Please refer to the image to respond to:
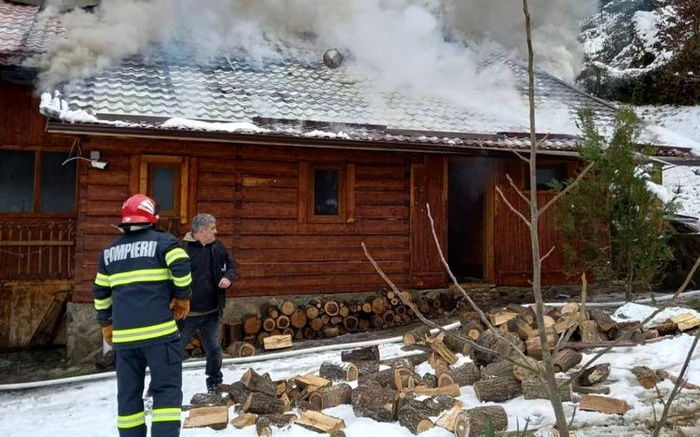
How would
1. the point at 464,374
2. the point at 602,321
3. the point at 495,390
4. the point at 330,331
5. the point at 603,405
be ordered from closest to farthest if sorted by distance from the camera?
1. the point at 603,405
2. the point at 495,390
3. the point at 464,374
4. the point at 602,321
5. the point at 330,331

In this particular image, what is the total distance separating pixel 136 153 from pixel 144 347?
189 inches

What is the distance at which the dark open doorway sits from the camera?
9961 millimetres

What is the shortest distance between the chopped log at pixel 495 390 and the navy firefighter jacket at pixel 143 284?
267cm

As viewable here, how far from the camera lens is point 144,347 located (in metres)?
3.68

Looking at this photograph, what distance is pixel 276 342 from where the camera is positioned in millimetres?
7227

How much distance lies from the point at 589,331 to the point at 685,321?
4.09 feet

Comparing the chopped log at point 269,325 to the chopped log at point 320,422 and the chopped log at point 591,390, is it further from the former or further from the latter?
the chopped log at point 591,390

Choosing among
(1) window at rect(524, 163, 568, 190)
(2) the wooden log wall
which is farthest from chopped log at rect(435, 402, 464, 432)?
(1) window at rect(524, 163, 568, 190)

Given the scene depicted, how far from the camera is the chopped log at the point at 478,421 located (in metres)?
3.83

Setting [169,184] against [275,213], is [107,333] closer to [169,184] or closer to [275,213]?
[169,184]

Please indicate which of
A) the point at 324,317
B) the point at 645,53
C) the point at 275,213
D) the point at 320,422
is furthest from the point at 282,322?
the point at 645,53

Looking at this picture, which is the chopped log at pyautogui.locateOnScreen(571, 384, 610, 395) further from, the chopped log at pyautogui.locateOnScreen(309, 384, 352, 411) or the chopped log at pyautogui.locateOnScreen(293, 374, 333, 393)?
the chopped log at pyautogui.locateOnScreen(293, 374, 333, 393)

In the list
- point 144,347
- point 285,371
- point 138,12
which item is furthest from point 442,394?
point 138,12

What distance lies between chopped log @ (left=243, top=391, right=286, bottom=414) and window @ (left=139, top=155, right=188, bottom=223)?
4056 mm
